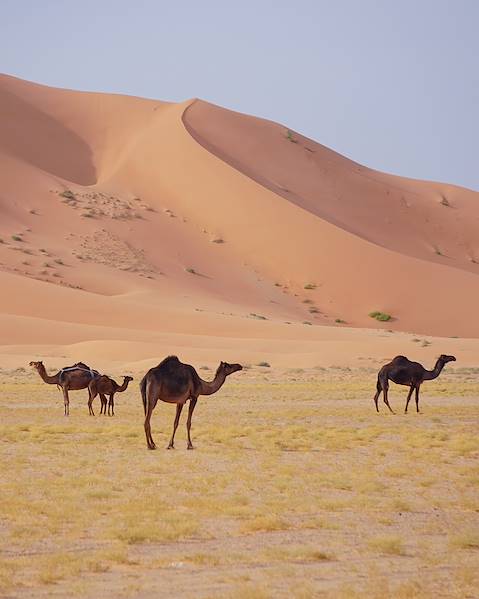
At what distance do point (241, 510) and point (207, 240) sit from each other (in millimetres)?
76683

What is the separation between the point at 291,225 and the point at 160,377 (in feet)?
240

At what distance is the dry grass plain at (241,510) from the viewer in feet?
29.6

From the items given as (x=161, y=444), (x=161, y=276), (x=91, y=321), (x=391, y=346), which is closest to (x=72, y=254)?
(x=161, y=276)

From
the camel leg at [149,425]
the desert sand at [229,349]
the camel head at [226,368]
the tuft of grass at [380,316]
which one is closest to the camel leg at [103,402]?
the desert sand at [229,349]

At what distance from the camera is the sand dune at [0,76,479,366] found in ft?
204

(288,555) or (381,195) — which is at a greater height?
(381,195)

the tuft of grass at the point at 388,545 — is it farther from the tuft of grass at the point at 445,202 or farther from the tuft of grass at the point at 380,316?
the tuft of grass at the point at 445,202

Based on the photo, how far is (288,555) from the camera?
9969 mm

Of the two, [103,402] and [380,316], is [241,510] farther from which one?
[380,316]

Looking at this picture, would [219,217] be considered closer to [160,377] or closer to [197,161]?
[197,161]

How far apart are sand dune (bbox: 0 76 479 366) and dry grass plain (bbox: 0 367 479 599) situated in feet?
100

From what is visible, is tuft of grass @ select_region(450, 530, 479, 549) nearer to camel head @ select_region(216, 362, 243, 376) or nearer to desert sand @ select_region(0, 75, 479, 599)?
desert sand @ select_region(0, 75, 479, 599)

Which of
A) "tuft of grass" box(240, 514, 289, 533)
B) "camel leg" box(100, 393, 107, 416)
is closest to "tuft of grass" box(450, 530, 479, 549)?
"tuft of grass" box(240, 514, 289, 533)

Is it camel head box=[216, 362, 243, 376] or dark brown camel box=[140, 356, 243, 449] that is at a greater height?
camel head box=[216, 362, 243, 376]
